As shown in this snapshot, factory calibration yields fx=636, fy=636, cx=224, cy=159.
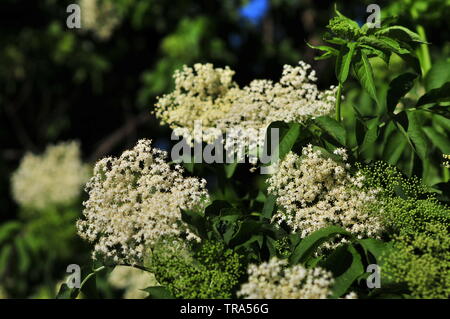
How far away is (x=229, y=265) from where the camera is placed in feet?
5.09

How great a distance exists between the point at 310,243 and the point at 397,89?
774 mm

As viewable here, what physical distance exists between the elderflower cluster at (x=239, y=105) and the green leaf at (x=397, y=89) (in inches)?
7.2

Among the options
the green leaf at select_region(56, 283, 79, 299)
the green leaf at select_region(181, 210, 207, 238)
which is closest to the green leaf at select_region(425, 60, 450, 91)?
the green leaf at select_region(181, 210, 207, 238)

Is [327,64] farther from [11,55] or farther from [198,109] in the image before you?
[198,109]

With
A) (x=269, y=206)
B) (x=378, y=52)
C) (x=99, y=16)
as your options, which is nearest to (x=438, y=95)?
(x=378, y=52)

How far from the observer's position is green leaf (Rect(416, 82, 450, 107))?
2057 millimetres

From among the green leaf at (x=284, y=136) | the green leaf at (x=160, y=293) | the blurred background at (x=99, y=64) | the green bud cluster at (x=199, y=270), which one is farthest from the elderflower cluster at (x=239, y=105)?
the blurred background at (x=99, y=64)

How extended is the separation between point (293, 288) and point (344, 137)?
2.01ft

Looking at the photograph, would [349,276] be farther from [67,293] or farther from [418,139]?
[67,293]

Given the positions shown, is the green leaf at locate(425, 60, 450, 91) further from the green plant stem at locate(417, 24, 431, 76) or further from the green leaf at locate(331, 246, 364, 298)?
the green leaf at locate(331, 246, 364, 298)

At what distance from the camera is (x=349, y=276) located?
1.50 m

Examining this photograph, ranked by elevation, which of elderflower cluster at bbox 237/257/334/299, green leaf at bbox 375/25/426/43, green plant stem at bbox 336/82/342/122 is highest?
green leaf at bbox 375/25/426/43

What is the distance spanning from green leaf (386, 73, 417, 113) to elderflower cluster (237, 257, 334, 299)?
805 millimetres

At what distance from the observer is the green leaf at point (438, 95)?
2.06 meters
